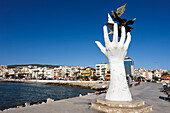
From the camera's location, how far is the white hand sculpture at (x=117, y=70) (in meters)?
8.98

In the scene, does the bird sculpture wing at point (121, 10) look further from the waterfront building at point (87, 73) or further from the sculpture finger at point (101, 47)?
the waterfront building at point (87, 73)

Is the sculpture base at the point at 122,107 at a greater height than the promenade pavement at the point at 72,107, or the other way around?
the sculpture base at the point at 122,107

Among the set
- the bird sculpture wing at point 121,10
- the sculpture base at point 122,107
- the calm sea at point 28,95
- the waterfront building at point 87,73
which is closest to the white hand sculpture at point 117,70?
the sculpture base at point 122,107

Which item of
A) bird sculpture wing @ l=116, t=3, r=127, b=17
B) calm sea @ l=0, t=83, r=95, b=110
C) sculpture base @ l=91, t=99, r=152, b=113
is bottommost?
calm sea @ l=0, t=83, r=95, b=110

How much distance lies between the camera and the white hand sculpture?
354 inches

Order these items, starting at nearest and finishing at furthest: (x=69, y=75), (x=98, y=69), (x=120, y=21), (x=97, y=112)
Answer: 1. (x=97, y=112)
2. (x=120, y=21)
3. (x=98, y=69)
4. (x=69, y=75)

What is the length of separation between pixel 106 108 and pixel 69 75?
92.0 metres

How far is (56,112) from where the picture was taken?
7.79 meters

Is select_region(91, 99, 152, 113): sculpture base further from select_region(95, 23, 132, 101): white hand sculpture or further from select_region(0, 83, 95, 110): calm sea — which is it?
select_region(0, 83, 95, 110): calm sea

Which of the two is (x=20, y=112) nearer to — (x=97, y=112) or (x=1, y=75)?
(x=97, y=112)

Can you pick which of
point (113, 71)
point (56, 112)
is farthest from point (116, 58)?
point (56, 112)

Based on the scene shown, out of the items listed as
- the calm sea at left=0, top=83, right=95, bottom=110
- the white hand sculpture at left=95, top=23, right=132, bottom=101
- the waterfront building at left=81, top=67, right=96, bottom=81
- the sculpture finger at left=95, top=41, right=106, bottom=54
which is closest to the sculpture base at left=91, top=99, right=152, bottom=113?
the white hand sculpture at left=95, top=23, right=132, bottom=101

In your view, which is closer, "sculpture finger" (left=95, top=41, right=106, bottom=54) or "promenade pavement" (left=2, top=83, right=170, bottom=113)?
"promenade pavement" (left=2, top=83, right=170, bottom=113)

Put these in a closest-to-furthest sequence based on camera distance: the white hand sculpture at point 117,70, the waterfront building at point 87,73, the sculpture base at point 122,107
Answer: the sculpture base at point 122,107
the white hand sculpture at point 117,70
the waterfront building at point 87,73
